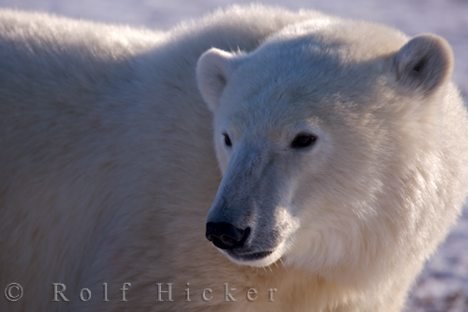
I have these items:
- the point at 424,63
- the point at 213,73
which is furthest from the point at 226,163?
the point at 424,63

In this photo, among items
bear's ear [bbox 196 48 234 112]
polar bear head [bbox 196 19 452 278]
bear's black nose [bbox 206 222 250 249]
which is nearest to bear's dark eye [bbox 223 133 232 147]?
polar bear head [bbox 196 19 452 278]

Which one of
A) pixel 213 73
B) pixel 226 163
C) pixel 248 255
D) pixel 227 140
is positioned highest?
pixel 213 73

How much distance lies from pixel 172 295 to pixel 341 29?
53.5 inches

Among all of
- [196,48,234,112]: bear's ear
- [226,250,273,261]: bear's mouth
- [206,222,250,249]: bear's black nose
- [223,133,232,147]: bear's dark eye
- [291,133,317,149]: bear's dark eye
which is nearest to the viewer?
[206,222,250,249]: bear's black nose

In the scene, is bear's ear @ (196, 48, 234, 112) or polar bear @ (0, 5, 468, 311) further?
bear's ear @ (196, 48, 234, 112)

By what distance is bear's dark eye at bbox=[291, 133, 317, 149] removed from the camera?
3816mm

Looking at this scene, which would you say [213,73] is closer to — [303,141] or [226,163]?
[226,163]

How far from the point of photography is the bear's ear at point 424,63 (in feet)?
13.1

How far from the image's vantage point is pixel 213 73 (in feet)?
13.7

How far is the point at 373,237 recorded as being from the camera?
407 centimetres

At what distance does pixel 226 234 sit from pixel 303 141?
1.70 ft

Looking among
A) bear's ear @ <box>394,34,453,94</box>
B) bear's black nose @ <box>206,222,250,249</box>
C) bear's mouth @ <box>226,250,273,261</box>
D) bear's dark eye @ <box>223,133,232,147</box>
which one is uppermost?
bear's ear @ <box>394,34,453,94</box>

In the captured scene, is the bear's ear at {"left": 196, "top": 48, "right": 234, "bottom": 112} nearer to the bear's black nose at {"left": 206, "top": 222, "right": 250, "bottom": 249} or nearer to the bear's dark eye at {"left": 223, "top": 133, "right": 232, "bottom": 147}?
the bear's dark eye at {"left": 223, "top": 133, "right": 232, "bottom": 147}

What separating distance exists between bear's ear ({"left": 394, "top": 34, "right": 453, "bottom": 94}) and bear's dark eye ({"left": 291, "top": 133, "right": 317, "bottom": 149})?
51 cm
